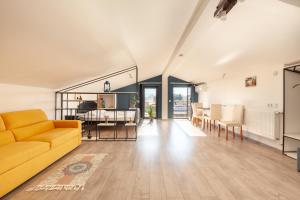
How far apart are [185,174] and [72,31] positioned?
2.71m

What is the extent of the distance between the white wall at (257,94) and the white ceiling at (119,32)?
398mm

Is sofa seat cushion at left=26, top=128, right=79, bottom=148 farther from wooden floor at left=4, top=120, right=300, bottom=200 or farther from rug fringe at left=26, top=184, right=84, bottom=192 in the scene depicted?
rug fringe at left=26, top=184, right=84, bottom=192

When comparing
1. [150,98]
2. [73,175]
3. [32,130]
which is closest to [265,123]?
[73,175]

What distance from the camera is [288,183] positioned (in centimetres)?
231

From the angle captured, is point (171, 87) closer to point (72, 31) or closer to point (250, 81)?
point (250, 81)

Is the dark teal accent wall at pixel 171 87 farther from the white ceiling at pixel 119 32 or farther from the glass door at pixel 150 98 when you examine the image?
the white ceiling at pixel 119 32

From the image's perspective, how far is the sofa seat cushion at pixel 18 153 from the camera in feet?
6.35

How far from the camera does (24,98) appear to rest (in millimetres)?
3680

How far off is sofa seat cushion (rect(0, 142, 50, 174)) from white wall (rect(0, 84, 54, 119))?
4.10ft

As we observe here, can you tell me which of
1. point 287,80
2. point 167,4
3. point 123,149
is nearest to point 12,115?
point 123,149

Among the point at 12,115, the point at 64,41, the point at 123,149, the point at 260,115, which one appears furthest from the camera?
the point at 260,115

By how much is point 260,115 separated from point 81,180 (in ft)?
14.0

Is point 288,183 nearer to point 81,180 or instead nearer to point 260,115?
point 260,115

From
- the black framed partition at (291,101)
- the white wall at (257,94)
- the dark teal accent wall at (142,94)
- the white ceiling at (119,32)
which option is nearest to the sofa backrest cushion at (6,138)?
the white ceiling at (119,32)
